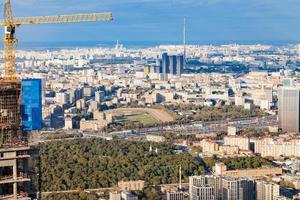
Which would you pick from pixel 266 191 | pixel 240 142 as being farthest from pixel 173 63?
pixel 266 191

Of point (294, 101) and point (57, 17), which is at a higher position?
point (57, 17)

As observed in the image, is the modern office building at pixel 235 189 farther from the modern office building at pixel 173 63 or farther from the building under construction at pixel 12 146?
the modern office building at pixel 173 63

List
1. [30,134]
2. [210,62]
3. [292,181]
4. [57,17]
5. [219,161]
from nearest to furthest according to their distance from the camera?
[30,134], [57,17], [292,181], [219,161], [210,62]

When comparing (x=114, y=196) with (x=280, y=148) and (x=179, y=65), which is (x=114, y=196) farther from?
(x=179, y=65)

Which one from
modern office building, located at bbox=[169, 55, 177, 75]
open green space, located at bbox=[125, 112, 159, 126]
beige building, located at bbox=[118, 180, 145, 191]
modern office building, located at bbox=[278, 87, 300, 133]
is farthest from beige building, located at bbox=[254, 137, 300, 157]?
modern office building, located at bbox=[169, 55, 177, 75]

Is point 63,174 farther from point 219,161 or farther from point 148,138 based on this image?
point 148,138

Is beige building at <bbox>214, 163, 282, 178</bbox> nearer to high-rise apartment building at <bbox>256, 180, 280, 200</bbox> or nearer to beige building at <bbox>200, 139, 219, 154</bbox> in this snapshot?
high-rise apartment building at <bbox>256, 180, 280, 200</bbox>

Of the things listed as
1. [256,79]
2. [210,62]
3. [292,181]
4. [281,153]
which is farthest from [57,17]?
[210,62]
